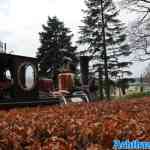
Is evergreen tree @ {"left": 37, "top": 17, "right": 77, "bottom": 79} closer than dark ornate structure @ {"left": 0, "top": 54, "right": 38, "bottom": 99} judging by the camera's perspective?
No

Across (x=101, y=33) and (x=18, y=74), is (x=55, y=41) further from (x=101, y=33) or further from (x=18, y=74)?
(x=18, y=74)

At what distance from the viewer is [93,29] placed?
56531 millimetres

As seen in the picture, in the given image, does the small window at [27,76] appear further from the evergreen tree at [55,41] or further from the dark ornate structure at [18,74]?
the evergreen tree at [55,41]

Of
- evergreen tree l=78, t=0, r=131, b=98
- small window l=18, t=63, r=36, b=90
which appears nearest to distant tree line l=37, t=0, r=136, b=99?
evergreen tree l=78, t=0, r=131, b=98

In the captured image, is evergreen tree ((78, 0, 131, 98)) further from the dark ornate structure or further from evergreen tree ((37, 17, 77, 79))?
the dark ornate structure

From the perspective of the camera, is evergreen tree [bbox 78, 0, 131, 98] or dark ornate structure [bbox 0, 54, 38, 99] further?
evergreen tree [bbox 78, 0, 131, 98]

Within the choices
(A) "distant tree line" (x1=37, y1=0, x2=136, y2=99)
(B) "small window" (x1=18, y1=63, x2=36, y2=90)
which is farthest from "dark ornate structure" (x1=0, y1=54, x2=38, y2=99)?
(A) "distant tree line" (x1=37, y1=0, x2=136, y2=99)

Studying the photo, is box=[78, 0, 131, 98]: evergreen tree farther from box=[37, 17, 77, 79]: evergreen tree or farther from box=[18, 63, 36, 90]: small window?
box=[18, 63, 36, 90]: small window

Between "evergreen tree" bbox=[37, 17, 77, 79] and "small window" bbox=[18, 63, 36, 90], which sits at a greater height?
"evergreen tree" bbox=[37, 17, 77, 79]

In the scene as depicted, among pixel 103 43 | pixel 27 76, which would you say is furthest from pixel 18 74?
pixel 103 43

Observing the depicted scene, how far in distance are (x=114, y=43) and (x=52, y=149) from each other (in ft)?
171

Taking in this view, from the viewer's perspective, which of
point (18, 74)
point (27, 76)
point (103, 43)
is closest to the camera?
point (18, 74)

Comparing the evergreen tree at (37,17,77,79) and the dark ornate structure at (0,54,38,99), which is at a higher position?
the evergreen tree at (37,17,77,79)

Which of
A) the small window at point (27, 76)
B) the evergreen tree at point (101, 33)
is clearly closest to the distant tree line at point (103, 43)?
the evergreen tree at point (101, 33)
